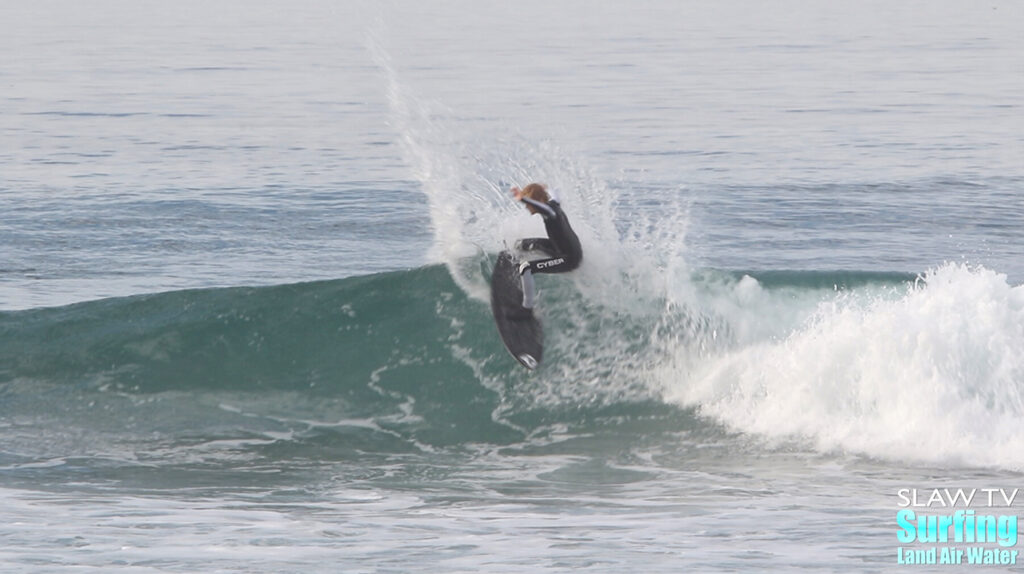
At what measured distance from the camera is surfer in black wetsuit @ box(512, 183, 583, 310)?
Result: 399 inches

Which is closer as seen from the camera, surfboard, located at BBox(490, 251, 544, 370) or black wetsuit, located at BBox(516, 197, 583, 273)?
black wetsuit, located at BBox(516, 197, 583, 273)

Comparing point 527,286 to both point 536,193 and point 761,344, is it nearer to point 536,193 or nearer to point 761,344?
point 536,193

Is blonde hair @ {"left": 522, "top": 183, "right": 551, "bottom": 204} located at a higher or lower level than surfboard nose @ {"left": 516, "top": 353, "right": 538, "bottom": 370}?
higher

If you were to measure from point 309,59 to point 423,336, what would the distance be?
32345 mm

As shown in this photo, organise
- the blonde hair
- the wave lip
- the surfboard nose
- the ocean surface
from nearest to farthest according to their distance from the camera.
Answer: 1. the ocean surface
2. the wave lip
3. the blonde hair
4. the surfboard nose

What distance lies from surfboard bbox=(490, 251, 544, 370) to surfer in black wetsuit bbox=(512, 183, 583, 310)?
0.39 feet

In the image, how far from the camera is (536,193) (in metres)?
10.1

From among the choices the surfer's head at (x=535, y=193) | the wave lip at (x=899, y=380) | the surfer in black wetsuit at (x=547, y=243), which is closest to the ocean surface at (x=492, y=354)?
the wave lip at (x=899, y=380)

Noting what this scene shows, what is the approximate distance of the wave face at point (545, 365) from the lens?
10172mm

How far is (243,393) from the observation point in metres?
11.7

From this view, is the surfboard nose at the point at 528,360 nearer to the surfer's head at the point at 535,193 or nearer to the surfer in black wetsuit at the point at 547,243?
the surfer in black wetsuit at the point at 547,243

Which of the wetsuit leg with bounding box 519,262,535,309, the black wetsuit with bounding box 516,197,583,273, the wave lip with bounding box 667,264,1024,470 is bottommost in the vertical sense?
the wave lip with bounding box 667,264,1024,470

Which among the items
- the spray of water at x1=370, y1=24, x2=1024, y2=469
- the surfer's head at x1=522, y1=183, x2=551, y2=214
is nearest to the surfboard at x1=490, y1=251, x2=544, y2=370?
the spray of water at x1=370, y1=24, x2=1024, y2=469

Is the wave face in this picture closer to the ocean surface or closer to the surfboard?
the ocean surface
